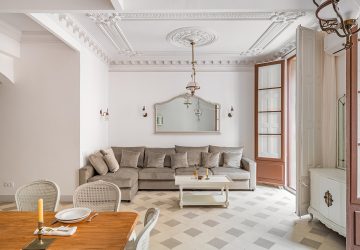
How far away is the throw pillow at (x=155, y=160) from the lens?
5.63m

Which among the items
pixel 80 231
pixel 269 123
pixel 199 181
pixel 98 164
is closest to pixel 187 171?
pixel 199 181

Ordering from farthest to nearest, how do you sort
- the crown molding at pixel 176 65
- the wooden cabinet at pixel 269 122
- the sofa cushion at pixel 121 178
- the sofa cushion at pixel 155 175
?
1. the crown molding at pixel 176 65
2. the wooden cabinet at pixel 269 122
3. the sofa cushion at pixel 155 175
4. the sofa cushion at pixel 121 178

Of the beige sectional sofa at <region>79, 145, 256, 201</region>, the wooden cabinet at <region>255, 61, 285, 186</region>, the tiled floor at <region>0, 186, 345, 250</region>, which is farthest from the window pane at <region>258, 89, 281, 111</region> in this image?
the tiled floor at <region>0, 186, 345, 250</region>

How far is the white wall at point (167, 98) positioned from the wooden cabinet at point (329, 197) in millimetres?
2798

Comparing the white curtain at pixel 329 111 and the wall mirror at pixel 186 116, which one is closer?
the white curtain at pixel 329 111

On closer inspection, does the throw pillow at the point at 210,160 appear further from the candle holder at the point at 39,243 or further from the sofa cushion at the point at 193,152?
the candle holder at the point at 39,243

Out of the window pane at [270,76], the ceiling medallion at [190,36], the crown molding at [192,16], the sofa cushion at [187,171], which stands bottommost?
the sofa cushion at [187,171]

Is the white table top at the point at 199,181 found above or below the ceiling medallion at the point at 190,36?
below

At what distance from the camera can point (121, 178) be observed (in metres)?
4.54

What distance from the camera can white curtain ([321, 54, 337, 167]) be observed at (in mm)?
3766

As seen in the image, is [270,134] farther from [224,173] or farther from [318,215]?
[318,215]

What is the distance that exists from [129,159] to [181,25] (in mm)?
3204

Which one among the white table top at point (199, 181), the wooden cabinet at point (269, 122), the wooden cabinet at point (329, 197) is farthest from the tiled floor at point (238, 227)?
A: the wooden cabinet at point (269, 122)

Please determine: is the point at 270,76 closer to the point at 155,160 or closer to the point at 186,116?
the point at 186,116
